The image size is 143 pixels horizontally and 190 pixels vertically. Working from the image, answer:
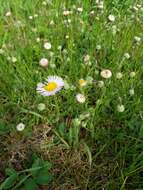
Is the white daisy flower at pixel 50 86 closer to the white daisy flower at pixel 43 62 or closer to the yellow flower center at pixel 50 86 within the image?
the yellow flower center at pixel 50 86

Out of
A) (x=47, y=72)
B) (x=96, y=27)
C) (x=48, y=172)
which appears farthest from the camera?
(x=96, y=27)

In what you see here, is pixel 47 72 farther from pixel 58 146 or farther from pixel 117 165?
pixel 117 165

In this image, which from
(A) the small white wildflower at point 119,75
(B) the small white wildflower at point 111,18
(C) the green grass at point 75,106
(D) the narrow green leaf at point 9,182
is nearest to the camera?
(D) the narrow green leaf at point 9,182

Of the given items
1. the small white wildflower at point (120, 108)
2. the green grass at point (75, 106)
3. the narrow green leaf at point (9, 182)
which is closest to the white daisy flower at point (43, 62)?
the green grass at point (75, 106)

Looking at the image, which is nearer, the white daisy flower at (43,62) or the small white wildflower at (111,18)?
the white daisy flower at (43,62)

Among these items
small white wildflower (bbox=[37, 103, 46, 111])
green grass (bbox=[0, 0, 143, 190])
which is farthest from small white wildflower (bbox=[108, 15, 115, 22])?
small white wildflower (bbox=[37, 103, 46, 111])

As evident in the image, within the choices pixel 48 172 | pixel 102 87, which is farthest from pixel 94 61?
pixel 48 172
